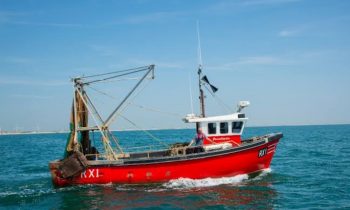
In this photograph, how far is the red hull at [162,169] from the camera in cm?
2091

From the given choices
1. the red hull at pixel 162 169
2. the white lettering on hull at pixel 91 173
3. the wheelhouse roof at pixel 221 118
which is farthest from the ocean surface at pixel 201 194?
the wheelhouse roof at pixel 221 118

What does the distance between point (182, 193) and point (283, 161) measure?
16.7 m

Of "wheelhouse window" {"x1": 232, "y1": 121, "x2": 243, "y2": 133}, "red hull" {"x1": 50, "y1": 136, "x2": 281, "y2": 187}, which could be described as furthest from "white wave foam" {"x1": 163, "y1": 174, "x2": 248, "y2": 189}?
"wheelhouse window" {"x1": 232, "y1": 121, "x2": 243, "y2": 133}

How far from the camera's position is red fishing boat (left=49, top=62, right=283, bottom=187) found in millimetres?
20906

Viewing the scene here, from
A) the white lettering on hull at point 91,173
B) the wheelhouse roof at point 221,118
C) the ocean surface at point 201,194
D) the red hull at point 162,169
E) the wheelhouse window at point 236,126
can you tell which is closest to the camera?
the ocean surface at point 201,194

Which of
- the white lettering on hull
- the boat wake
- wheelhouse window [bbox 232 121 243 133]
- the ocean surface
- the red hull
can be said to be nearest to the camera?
the ocean surface

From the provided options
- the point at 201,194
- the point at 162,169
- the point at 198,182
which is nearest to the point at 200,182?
the point at 198,182

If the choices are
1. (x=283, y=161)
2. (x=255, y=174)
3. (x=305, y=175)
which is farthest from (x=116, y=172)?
(x=283, y=161)

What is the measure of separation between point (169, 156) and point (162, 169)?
769 mm

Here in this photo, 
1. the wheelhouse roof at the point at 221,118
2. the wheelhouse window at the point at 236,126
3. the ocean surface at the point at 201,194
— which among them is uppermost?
the wheelhouse roof at the point at 221,118

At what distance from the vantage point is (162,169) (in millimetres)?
20953

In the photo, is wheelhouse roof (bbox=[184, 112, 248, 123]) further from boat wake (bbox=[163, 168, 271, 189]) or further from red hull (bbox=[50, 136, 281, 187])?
boat wake (bbox=[163, 168, 271, 189])

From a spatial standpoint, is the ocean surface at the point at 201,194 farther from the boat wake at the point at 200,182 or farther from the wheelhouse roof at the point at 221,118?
the wheelhouse roof at the point at 221,118

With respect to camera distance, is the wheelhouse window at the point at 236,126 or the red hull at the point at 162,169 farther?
the wheelhouse window at the point at 236,126
